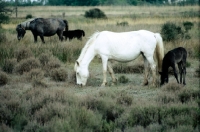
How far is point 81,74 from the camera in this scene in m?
12.2

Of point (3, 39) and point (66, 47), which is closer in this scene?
point (66, 47)

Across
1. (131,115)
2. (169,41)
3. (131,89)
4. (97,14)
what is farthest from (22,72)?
(97,14)

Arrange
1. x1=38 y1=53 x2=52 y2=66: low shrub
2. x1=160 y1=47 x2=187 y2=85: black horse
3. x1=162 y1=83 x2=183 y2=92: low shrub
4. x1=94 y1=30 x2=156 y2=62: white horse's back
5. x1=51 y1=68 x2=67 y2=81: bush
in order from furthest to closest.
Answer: x1=38 y1=53 x2=52 y2=66: low shrub, x1=51 y1=68 x2=67 y2=81: bush, x1=94 y1=30 x2=156 y2=62: white horse's back, x1=160 y1=47 x2=187 y2=85: black horse, x1=162 y1=83 x2=183 y2=92: low shrub

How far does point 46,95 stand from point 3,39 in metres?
11.6

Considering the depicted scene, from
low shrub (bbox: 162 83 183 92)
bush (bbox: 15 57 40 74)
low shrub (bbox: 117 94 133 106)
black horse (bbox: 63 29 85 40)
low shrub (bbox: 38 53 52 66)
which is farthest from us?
black horse (bbox: 63 29 85 40)

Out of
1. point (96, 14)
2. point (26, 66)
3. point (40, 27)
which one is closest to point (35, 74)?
point (26, 66)

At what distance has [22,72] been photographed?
1464 centimetres

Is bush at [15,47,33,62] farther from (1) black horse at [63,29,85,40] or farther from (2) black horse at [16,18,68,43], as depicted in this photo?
(1) black horse at [63,29,85,40]

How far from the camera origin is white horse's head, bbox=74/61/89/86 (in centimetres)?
1220

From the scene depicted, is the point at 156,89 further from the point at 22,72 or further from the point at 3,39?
the point at 3,39

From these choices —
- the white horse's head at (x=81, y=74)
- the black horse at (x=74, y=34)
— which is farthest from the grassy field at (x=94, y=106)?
the black horse at (x=74, y=34)

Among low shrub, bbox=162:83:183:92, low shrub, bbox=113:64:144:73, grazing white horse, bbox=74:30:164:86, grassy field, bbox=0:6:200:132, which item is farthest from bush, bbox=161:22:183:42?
low shrub, bbox=162:83:183:92

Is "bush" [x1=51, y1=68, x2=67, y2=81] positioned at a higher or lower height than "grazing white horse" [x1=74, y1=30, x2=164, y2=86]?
lower

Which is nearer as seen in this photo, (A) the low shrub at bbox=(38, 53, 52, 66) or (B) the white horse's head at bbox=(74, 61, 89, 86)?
(B) the white horse's head at bbox=(74, 61, 89, 86)
